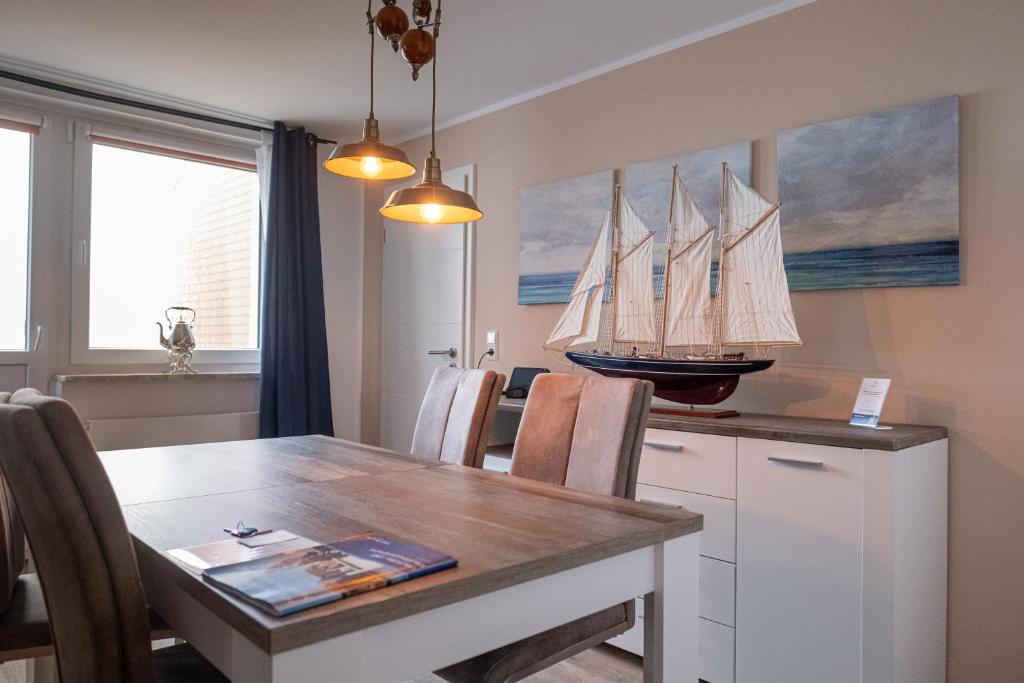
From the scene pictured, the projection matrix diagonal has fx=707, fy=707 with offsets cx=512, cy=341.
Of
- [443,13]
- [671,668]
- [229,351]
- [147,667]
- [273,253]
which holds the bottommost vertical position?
[671,668]

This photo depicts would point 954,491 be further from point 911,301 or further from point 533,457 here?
point 533,457

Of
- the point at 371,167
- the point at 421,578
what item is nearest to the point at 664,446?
the point at 371,167

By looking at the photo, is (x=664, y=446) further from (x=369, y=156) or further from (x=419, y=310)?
(x=419, y=310)

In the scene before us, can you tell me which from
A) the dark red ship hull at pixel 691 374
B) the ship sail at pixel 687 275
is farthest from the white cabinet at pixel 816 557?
the ship sail at pixel 687 275

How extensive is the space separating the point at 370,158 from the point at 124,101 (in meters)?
2.52

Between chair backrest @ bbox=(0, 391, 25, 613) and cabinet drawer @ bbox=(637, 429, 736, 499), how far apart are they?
1.70 metres

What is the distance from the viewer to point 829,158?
98.7 inches

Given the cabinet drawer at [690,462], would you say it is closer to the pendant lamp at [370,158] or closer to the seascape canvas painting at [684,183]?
A: the seascape canvas painting at [684,183]

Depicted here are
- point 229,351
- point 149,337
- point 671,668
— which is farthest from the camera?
point 229,351

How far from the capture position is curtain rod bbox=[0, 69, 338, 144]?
342 centimetres

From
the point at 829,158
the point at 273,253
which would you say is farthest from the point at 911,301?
the point at 273,253

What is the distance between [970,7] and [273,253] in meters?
3.46

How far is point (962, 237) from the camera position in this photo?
2.22m

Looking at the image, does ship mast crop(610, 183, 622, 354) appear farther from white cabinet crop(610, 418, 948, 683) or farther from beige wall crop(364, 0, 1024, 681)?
white cabinet crop(610, 418, 948, 683)
